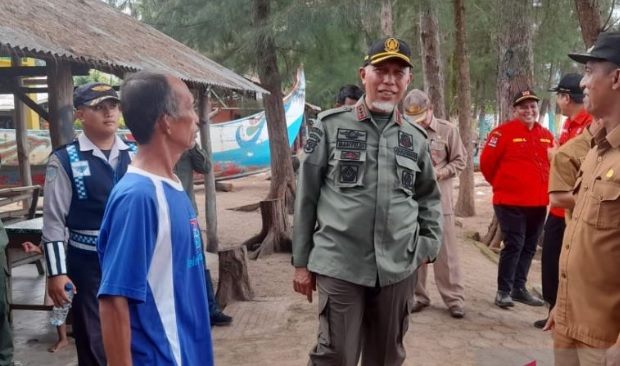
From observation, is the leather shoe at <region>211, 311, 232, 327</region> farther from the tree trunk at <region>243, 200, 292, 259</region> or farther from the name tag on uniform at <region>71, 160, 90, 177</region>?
the tree trunk at <region>243, 200, 292, 259</region>

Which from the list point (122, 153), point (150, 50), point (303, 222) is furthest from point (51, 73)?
point (303, 222)

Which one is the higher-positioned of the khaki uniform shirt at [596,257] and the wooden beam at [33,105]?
the wooden beam at [33,105]

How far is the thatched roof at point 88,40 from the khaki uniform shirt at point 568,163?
352 centimetres

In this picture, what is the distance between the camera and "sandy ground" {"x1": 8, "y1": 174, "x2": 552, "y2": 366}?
4.28m

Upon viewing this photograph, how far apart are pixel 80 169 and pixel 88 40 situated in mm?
2630

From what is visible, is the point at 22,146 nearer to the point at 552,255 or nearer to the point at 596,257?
the point at 552,255

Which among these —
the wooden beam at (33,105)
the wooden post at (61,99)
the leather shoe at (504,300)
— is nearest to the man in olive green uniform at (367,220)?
the leather shoe at (504,300)

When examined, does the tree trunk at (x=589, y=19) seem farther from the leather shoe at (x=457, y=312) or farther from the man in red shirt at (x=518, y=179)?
the leather shoe at (x=457, y=312)

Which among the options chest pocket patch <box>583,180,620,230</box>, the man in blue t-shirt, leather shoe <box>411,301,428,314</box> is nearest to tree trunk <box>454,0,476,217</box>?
leather shoe <box>411,301,428,314</box>

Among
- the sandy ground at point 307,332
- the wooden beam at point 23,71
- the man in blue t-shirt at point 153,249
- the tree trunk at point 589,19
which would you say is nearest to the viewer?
the man in blue t-shirt at point 153,249

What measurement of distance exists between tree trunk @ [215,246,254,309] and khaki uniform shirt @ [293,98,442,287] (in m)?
3.09

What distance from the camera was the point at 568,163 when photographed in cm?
343

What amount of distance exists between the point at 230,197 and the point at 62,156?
13.3 meters

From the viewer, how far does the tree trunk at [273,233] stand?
28.2 feet
